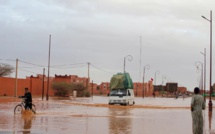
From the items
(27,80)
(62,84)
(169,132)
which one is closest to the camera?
(169,132)

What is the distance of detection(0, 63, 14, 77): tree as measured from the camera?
328 feet

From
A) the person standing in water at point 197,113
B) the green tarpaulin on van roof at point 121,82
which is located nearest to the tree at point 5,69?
the green tarpaulin on van roof at point 121,82

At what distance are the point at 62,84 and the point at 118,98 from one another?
45.4m

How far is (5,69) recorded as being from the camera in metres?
101

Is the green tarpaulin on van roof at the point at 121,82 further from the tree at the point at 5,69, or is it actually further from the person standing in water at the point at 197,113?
the tree at the point at 5,69

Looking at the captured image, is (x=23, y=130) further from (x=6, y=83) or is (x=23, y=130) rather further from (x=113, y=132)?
(x=6, y=83)

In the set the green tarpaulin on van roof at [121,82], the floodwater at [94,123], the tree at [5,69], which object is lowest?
the floodwater at [94,123]

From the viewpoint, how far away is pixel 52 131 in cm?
1752

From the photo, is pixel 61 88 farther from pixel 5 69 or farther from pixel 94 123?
pixel 94 123

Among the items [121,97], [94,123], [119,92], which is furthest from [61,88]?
[94,123]

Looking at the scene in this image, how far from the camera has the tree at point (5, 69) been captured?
100 meters

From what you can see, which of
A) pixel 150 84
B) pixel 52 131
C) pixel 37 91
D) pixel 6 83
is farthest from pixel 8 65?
pixel 52 131

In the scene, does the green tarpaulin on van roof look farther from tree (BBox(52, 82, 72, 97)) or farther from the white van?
tree (BBox(52, 82, 72, 97))

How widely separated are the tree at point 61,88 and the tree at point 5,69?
602 inches
